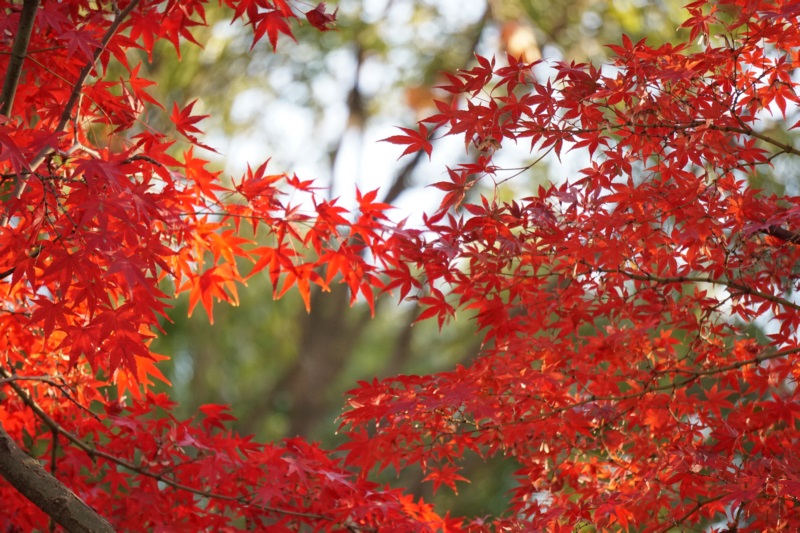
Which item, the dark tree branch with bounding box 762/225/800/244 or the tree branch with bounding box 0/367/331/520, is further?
the tree branch with bounding box 0/367/331/520

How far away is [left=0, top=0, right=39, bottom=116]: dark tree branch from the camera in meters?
1.44

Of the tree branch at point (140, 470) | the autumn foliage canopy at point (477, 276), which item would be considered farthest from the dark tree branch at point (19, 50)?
the tree branch at point (140, 470)

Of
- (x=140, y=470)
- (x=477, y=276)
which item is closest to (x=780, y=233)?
(x=477, y=276)

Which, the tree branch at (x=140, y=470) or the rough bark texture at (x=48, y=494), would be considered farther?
the tree branch at (x=140, y=470)

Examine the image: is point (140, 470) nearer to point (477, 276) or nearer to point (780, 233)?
point (477, 276)

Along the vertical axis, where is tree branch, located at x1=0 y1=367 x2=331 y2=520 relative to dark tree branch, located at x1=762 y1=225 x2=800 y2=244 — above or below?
below

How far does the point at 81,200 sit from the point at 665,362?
1.13m

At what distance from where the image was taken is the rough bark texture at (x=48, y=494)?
1.40 metres

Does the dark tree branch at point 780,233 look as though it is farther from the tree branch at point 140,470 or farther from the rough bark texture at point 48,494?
the rough bark texture at point 48,494

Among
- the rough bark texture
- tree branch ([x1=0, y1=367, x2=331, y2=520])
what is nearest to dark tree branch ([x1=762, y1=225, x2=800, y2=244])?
tree branch ([x1=0, y1=367, x2=331, y2=520])

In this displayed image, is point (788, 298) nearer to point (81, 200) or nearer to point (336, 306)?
point (81, 200)

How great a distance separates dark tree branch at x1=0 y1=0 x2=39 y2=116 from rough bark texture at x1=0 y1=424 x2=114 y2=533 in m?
0.59

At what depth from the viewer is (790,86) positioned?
59.9 inches

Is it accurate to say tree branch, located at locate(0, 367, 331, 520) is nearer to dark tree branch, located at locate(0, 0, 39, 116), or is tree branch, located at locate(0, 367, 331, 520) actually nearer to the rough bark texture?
the rough bark texture
